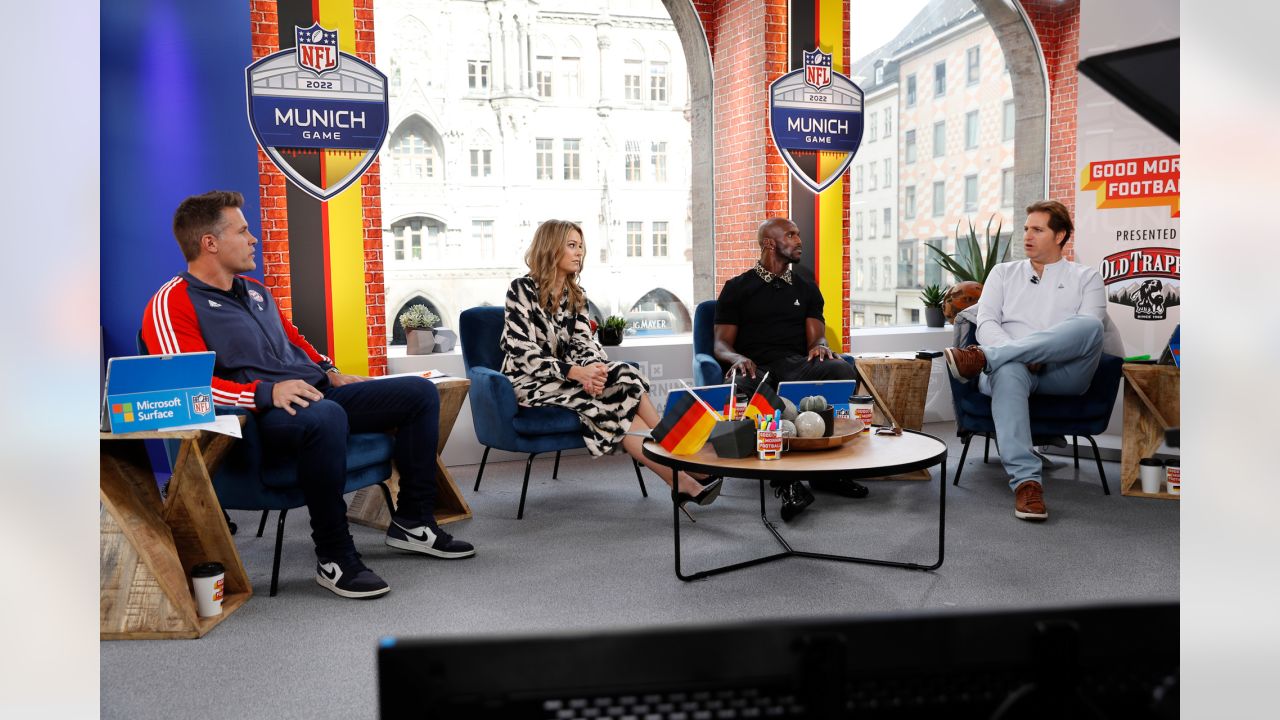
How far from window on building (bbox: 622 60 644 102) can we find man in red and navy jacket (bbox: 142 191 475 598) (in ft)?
12.3

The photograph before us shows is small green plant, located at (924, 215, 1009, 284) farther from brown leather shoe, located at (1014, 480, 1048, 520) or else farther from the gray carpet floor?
Result: brown leather shoe, located at (1014, 480, 1048, 520)

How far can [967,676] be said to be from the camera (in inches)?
20.7

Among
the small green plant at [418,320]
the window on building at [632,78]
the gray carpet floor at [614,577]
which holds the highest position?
the window on building at [632,78]

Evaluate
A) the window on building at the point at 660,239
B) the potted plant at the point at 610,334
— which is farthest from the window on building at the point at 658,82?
the potted plant at the point at 610,334

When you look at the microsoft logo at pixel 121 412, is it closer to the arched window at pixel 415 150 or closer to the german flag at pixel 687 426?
the german flag at pixel 687 426

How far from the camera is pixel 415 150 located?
656 centimetres

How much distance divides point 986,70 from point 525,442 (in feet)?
17.4

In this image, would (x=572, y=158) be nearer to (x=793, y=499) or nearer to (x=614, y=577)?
(x=793, y=499)

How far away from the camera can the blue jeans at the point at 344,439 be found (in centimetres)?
317

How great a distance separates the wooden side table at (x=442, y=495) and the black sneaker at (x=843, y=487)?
166 cm

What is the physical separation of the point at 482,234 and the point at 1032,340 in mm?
4262

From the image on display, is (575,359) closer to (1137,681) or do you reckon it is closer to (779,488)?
(779,488)

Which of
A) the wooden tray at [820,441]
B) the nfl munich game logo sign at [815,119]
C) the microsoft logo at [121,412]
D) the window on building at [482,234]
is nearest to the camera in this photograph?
the microsoft logo at [121,412]
